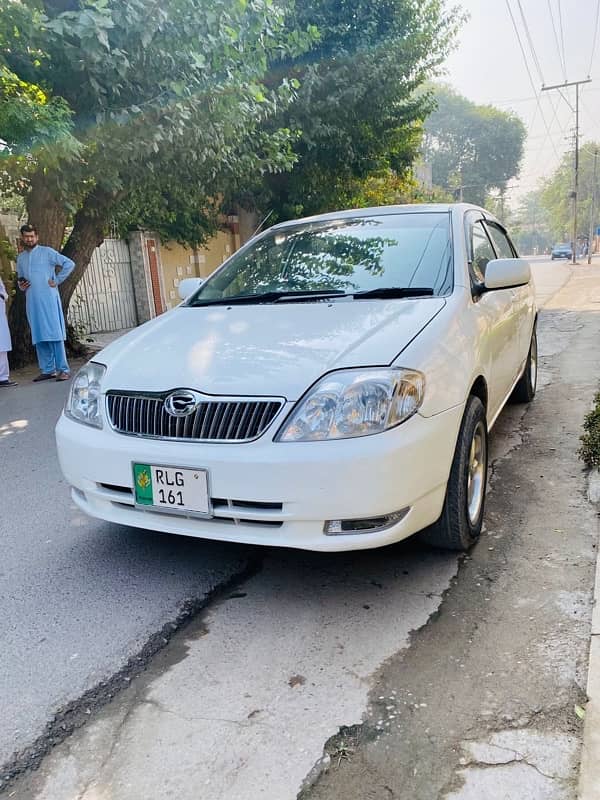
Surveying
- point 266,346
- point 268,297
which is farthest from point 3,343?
point 266,346

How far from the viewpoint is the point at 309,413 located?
95.7 inches

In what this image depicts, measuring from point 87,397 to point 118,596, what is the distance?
2.91ft

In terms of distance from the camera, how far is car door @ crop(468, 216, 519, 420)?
136 inches

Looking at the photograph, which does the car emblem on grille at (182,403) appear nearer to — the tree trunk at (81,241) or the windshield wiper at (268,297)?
the windshield wiper at (268,297)

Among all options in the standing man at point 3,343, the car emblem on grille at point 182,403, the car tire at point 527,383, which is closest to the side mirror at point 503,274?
the car emblem on grille at point 182,403

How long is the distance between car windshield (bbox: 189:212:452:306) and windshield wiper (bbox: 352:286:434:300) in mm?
10

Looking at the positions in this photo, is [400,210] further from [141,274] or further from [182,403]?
[141,274]

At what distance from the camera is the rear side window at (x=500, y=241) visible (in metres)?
4.61

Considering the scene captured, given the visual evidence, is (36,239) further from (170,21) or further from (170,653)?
(170,653)

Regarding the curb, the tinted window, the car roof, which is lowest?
the curb

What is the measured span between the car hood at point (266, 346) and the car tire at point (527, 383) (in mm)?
2772

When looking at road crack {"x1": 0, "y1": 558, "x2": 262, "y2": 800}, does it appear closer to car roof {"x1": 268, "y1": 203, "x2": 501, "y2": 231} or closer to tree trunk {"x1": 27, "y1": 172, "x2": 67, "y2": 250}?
car roof {"x1": 268, "y1": 203, "x2": 501, "y2": 231}

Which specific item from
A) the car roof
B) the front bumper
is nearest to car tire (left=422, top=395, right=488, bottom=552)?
the front bumper

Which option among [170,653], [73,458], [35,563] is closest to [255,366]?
[73,458]
